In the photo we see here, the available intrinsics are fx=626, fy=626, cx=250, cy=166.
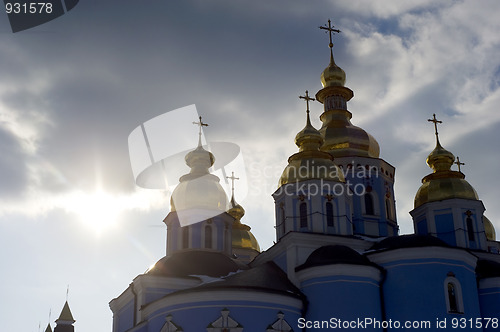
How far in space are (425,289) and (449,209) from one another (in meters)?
5.35

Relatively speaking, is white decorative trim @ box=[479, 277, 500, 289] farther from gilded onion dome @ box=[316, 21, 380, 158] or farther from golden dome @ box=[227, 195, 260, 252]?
golden dome @ box=[227, 195, 260, 252]

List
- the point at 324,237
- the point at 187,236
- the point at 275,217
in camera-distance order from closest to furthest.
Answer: the point at 324,237 < the point at 275,217 < the point at 187,236

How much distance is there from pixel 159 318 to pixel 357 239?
649cm

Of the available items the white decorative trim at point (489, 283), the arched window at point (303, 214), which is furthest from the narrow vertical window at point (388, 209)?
the white decorative trim at point (489, 283)

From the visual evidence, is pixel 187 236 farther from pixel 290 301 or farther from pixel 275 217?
pixel 290 301

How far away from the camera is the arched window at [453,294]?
17.1 metres

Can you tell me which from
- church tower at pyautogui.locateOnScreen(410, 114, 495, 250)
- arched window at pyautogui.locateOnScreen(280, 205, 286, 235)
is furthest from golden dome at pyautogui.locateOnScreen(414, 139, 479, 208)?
arched window at pyautogui.locateOnScreen(280, 205, 286, 235)

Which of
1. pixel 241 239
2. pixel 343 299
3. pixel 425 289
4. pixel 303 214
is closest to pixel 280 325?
pixel 343 299

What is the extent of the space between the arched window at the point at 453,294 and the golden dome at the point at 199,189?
873cm

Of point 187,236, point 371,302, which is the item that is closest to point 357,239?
point 371,302

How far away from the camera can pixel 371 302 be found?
17.2 meters

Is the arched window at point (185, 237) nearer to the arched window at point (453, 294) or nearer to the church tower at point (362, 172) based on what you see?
the church tower at point (362, 172)

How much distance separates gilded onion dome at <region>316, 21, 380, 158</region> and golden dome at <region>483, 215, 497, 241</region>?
692cm

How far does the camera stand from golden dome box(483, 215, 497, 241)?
88.4ft
